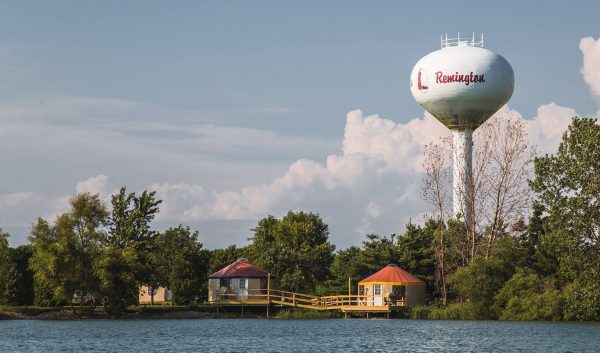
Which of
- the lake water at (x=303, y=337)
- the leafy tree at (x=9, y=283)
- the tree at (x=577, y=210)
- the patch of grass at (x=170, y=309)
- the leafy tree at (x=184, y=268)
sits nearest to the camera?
the lake water at (x=303, y=337)

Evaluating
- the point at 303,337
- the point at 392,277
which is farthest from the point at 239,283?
the point at 303,337

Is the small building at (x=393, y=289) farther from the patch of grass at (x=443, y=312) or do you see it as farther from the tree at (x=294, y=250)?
the tree at (x=294, y=250)

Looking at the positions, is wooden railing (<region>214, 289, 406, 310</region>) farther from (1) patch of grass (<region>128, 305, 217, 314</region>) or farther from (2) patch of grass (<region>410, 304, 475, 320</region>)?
(2) patch of grass (<region>410, 304, 475, 320</region>)

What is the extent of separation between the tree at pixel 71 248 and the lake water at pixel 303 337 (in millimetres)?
5761

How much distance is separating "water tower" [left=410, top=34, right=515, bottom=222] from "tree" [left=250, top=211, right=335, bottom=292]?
14.0 metres

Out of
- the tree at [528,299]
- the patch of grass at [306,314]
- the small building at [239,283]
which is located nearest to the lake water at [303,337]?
the tree at [528,299]

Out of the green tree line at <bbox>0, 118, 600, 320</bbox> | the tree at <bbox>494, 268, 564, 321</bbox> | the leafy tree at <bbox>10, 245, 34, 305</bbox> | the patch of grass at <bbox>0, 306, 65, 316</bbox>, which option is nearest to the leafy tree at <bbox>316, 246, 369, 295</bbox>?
the green tree line at <bbox>0, 118, 600, 320</bbox>

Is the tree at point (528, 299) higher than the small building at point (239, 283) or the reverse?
the reverse

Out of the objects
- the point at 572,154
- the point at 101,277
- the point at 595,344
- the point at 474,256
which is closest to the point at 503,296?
the point at 474,256

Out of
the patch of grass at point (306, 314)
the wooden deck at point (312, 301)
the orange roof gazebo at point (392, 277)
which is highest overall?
the orange roof gazebo at point (392, 277)

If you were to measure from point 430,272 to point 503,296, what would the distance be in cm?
1388

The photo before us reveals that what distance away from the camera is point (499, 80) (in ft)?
251

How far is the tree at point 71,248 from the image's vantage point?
71.6 metres

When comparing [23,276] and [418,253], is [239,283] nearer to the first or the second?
[418,253]
